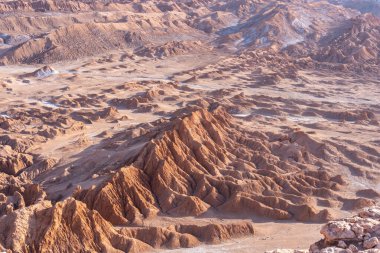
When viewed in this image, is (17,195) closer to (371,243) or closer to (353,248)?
(353,248)

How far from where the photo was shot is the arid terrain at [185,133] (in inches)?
1254

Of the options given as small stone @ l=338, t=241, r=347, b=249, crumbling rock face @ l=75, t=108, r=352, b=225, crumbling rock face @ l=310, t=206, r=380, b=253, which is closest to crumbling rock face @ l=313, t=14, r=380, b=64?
crumbling rock face @ l=75, t=108, r=352, b=225

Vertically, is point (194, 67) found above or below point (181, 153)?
below

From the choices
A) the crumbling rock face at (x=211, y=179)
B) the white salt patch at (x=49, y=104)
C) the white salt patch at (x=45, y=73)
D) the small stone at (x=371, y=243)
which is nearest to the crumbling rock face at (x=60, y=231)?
the crumbling rock face at (x=211, y=179)

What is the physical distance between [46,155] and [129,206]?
16.6m

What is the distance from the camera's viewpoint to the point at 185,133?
43906 millimetres

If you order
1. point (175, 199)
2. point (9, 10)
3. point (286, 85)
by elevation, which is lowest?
point (286, 85)

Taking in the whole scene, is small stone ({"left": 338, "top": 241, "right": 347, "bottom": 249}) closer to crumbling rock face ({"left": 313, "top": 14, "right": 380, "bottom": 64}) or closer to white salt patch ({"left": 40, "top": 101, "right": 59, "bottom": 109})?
white salt patch ({"left": 40, "top": 101, "right": 59, "bottom": 109})

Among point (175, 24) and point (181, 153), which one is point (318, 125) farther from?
point (175, 24)

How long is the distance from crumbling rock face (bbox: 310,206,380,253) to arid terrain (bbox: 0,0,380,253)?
5 cm

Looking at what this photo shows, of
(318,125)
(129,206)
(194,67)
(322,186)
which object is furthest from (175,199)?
(194,67)

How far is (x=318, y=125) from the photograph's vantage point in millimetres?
63188

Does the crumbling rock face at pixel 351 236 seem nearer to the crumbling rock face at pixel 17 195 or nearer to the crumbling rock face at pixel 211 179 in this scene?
the crumbling rock face at pixel 211 179

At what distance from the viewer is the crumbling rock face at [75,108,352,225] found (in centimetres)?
3622
